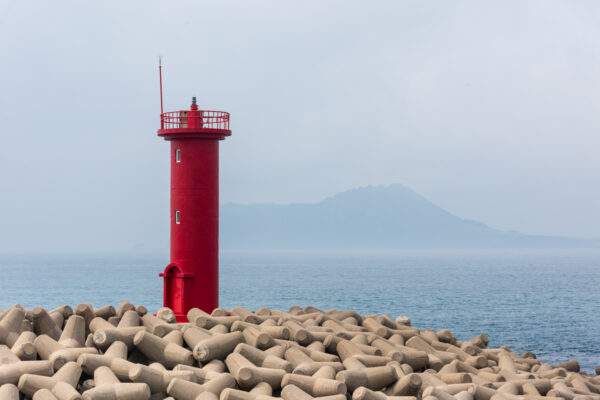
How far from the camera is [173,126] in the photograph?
20062 mm

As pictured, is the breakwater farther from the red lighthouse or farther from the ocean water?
the ocean water

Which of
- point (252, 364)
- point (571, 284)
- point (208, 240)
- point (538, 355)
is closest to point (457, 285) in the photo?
point (571, 284)

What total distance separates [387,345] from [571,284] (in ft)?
324

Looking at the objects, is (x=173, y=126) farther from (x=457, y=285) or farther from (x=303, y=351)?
(x=457, y=285)

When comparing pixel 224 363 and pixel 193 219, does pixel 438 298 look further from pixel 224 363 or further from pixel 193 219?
pixel 224 363

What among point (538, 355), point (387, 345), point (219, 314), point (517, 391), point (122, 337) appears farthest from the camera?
point (538, 355)

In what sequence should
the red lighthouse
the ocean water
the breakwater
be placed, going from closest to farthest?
the breakwater, the red lighthouse, the ocean water

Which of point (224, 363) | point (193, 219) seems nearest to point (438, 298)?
point (193, 219)

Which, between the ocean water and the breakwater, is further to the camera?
the ocean water

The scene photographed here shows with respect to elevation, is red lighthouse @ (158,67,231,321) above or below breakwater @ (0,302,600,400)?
above

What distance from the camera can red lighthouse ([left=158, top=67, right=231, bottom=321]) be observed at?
63.9 ft

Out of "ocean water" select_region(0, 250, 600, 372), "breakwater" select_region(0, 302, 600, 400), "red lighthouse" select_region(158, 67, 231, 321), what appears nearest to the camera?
"breakwater" select_region(0, 302, 600, 400)

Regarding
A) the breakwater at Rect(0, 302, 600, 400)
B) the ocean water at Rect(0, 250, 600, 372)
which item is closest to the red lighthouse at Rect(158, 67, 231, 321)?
the breakwater at Rect(0, 302, 600, 400)

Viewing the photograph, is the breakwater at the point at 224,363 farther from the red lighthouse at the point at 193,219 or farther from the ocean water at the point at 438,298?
the ocean water at the point at 438,298
